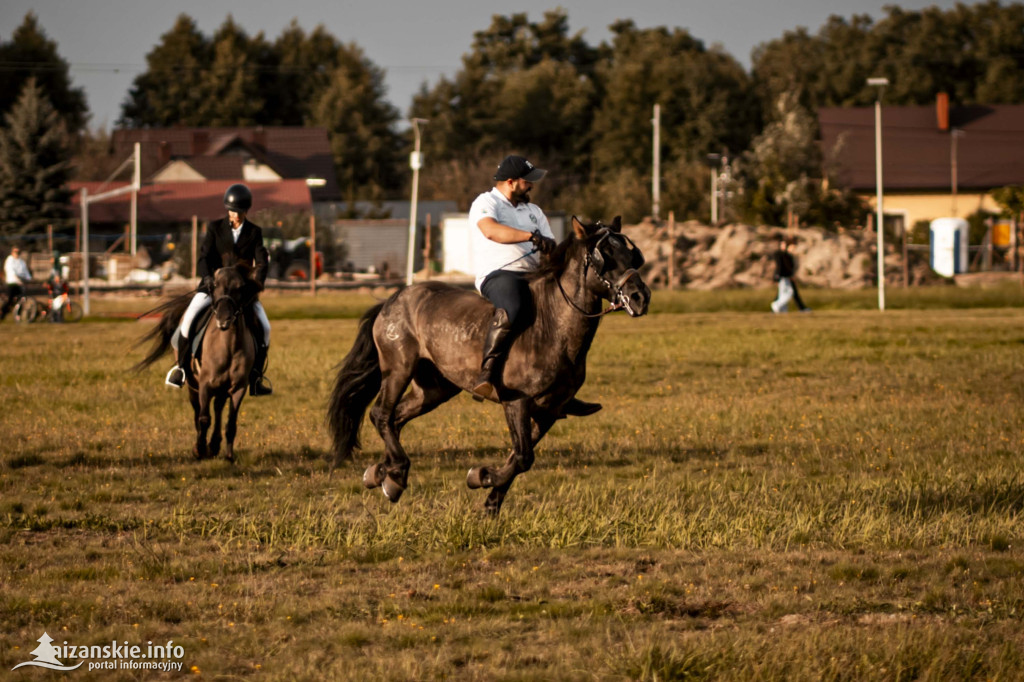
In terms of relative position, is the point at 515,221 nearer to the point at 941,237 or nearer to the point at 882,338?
the point at 882,338

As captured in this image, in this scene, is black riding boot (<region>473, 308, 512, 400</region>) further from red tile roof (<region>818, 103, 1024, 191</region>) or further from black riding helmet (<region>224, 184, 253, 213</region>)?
red tile roof (<region>818, 103, 1024, 191</region>)

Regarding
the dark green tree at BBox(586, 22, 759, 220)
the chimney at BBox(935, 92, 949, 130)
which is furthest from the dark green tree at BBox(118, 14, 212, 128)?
the chimney at BBox(935, 92, 949, 130)

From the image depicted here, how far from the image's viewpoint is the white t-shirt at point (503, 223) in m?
8.63

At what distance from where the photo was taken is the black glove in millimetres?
8331

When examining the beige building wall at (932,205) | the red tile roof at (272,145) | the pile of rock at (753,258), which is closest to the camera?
the pile of rock at (753,258)

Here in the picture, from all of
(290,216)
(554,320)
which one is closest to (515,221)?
(554,320)

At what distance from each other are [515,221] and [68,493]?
4199 millimetres

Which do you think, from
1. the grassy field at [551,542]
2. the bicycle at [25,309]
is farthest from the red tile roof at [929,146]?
the grassy field at [551,542]

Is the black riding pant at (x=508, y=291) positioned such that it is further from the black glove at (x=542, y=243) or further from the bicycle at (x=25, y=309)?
the bicycle at (x=25, y=309)

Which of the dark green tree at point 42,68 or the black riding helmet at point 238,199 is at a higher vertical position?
the dark green tree at point 42,68

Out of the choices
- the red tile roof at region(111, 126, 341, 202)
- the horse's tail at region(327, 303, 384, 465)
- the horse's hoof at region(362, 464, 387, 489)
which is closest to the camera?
the horse's hoof at region(362, 464, 387, 489)

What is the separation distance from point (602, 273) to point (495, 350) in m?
0.93

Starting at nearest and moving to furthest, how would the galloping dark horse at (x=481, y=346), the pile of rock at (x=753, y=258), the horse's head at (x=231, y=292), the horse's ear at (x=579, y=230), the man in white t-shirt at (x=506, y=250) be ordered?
the horse's ear at (x=579, y=230) < the galloping dark horse at (x=481, y=346) < the man in white t-shirt at (x=506, y=250) < the horse's head at (x=231, y=292) < the pile of rock at (x=753, y=258)

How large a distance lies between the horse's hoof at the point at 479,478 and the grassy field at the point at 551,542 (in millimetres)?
256
